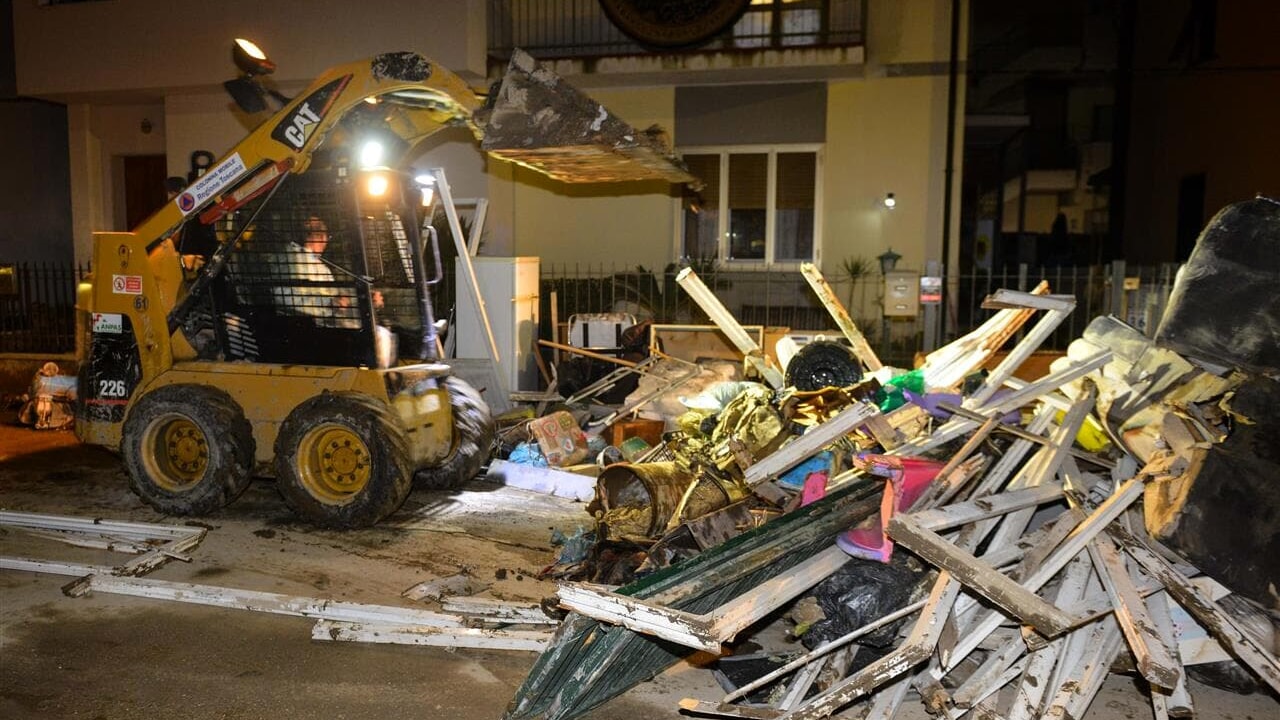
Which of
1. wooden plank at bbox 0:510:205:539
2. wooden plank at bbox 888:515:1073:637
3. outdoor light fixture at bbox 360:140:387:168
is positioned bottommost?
wooden plank at bbox 0:510:205:539

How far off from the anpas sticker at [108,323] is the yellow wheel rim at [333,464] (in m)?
1.95

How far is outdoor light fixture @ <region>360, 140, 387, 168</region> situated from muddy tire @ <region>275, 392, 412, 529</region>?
68.2 inches

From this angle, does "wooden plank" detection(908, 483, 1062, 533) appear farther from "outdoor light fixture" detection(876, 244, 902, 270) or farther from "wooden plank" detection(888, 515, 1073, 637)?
"outdoor light fixture" detection(876, 244, 902, 270)

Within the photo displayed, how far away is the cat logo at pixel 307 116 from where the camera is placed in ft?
21.3

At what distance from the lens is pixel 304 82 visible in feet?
45.5

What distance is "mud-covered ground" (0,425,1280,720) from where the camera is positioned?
4219 millimetres

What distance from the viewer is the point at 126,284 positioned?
707cm

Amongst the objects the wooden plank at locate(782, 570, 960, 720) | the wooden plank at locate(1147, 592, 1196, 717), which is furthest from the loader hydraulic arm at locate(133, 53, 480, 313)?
Answer: the wooden plank at locate(1147, 592, 1196, 717)

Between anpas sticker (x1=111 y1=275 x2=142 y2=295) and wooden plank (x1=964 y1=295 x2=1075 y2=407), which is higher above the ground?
anpas sticker (x1=111 y1=275 x2=142 y2=295)

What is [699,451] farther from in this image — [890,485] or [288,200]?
[288,200]

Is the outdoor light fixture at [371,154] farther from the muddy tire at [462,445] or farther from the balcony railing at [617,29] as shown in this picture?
the balcony railing at [617,29]

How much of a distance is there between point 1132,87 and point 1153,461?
15.7 meters

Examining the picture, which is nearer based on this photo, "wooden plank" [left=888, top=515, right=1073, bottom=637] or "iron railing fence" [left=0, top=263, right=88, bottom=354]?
"wooden plank" [left=888, top=515, right=1073, bottom=637]

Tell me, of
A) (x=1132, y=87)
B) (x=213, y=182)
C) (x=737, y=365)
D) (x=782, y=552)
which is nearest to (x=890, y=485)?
(x=782, y=552)
